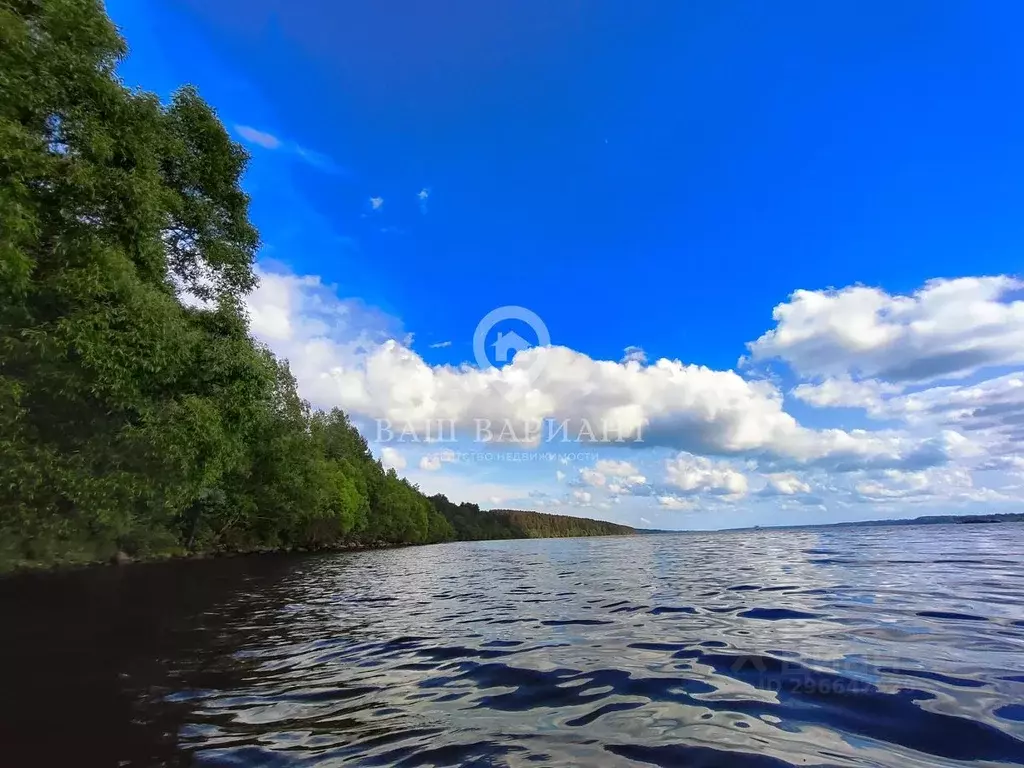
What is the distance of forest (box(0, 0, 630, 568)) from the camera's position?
16.3m

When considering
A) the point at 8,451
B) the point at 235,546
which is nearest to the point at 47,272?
the point at 8,451

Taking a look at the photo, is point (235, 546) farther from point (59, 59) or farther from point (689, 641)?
point (689, 641)

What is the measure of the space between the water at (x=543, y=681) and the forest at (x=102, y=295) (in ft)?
17.4

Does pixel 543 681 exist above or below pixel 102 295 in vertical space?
below

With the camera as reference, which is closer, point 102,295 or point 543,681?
point 543,681

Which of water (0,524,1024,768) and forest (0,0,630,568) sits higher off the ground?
forest (0,0,630,568)

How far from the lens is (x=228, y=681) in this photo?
7680 mm

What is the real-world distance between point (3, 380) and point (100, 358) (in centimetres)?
258

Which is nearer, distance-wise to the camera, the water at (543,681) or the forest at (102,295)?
the water at (543,681)

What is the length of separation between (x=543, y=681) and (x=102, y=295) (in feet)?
57.6

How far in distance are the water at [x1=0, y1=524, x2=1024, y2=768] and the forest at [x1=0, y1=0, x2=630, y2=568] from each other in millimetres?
5302

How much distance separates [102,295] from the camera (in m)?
17.0

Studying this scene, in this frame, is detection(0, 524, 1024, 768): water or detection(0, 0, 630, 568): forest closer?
detection(0, 524, 1024, 768): water

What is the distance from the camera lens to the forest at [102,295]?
1634cm
